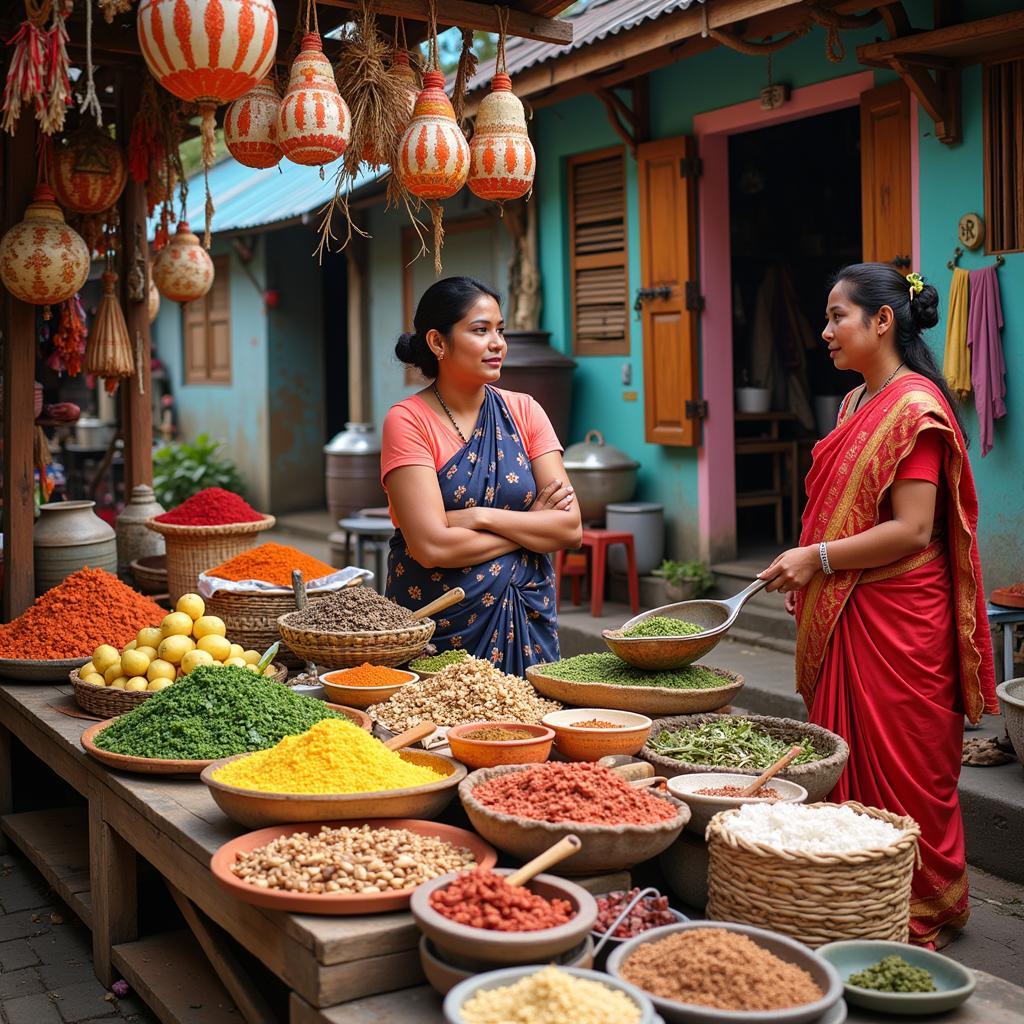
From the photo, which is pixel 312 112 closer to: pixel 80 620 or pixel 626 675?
pixel 626 675

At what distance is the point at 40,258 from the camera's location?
4438mm

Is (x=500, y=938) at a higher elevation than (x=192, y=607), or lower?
lower

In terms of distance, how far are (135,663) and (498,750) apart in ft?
4.49

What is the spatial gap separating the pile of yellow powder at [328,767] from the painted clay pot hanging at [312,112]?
161 cm

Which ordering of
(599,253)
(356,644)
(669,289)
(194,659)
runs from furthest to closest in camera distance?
(599,253) < (669,289) < (194,659) < (356,644)

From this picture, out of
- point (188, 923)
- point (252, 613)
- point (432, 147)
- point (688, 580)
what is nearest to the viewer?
point (188, 923)

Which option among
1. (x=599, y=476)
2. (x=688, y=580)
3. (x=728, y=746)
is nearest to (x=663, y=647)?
(x=728, y=746)

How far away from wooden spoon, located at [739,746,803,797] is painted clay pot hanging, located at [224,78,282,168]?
2.24m

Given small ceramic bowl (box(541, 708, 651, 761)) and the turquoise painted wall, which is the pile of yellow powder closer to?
small ceramic bowl (box(541, 708, 651, 761))

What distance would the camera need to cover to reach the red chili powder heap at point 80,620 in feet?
13.0

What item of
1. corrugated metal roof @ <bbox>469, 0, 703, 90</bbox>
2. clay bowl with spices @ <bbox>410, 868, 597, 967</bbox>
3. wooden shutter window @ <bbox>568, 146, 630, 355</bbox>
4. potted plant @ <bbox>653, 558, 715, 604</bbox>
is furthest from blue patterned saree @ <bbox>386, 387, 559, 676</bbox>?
wooden shutter window @ <bbox>568, 146, 630, 355</bbox>

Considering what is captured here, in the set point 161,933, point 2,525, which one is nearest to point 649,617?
point 161,933

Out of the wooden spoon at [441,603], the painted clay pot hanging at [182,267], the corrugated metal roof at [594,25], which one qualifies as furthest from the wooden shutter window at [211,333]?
the wooden spoon at [441,603]

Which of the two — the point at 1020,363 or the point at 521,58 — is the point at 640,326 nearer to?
the point at 521,58
